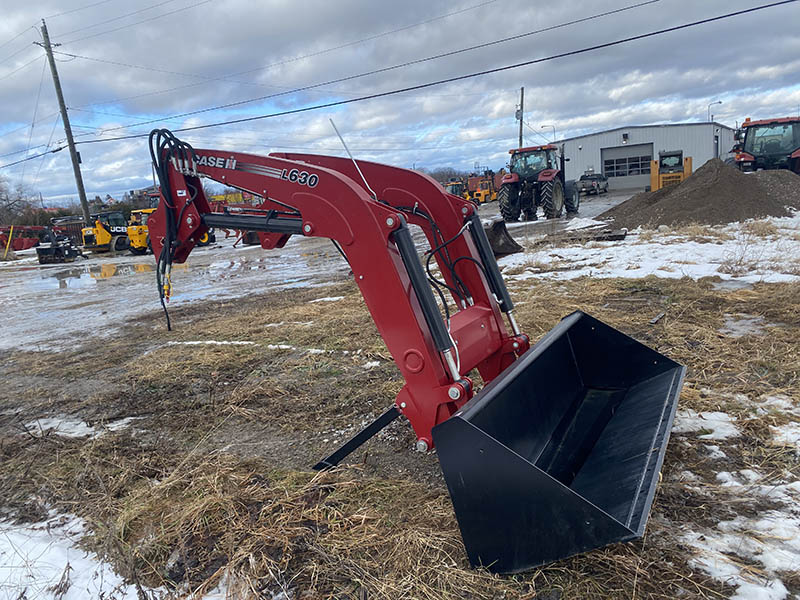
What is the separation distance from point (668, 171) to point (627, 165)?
12849 mm

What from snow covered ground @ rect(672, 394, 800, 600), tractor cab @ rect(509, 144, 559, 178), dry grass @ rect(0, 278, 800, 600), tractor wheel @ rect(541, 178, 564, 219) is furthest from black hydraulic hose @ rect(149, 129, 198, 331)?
tractor cab @ rect(509, 144, 559, 178)

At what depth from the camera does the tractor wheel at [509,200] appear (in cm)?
2055

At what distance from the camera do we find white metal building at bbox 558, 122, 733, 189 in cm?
4281

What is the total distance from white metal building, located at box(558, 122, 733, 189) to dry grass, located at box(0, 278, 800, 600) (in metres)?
41.0

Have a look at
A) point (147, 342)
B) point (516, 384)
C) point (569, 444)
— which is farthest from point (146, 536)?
point (147, 342)

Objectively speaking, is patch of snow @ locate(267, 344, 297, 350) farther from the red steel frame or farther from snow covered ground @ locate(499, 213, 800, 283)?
snow covered ground @ locate(499, 213, 800, 283)

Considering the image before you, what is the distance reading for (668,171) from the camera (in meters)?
32.2

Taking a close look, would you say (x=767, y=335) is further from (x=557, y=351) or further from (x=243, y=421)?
(x=243, y=421)

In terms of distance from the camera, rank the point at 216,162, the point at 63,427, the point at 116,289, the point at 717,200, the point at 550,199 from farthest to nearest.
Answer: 1. the point at 550,199
2. the point at 717,200
3. the point at 116,289
4. the point at 63,427
5. the point at 216,162

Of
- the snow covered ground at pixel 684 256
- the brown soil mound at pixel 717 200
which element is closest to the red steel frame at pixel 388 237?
the snow covered ground at pixel 684 256

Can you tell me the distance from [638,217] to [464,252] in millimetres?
13521

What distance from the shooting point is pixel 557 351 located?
3291 millimetres

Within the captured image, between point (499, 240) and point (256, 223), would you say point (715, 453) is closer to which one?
point (256, 223)

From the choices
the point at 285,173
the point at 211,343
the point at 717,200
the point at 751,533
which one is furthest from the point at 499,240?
the point at 751,533
